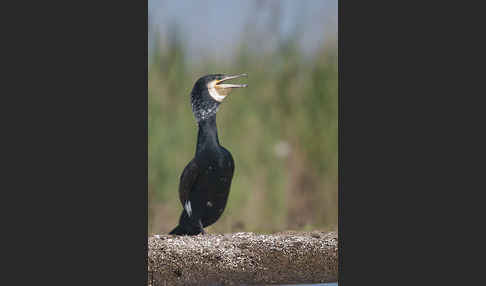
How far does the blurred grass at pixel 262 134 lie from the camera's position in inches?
285

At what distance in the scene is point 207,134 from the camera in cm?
730

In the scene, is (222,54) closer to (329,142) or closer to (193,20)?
(193,20)

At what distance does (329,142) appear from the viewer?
24.8ft

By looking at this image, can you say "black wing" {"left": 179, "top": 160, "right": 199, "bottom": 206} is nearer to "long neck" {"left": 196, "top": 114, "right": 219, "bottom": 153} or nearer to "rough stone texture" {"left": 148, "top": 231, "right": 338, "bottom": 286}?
"long neck" {"left": 196, "top": 114, "right": 219, "bottom": 153}

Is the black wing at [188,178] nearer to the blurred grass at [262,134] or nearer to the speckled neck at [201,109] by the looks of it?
the blurred grass at [262,134]

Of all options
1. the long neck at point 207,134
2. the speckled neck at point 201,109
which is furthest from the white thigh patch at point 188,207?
the speckled neck at point 201,109

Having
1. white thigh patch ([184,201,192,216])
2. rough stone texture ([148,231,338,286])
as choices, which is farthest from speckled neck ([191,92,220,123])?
rough stone texture ([148,231,338,286])

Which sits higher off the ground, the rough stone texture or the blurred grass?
the blurred grass

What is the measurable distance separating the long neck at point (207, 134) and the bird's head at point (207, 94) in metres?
0.05

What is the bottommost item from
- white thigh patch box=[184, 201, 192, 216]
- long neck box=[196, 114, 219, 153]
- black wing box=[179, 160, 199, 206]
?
white thigh patch box=[184, 201, 192, 216]

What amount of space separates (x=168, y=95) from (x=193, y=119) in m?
0.33

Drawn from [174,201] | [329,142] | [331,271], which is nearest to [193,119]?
[174,201]

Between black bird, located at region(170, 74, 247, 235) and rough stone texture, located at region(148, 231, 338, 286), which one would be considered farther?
black bird, located at region(170, 74, 247, 235)

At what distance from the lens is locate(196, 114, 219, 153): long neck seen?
23.9ft
